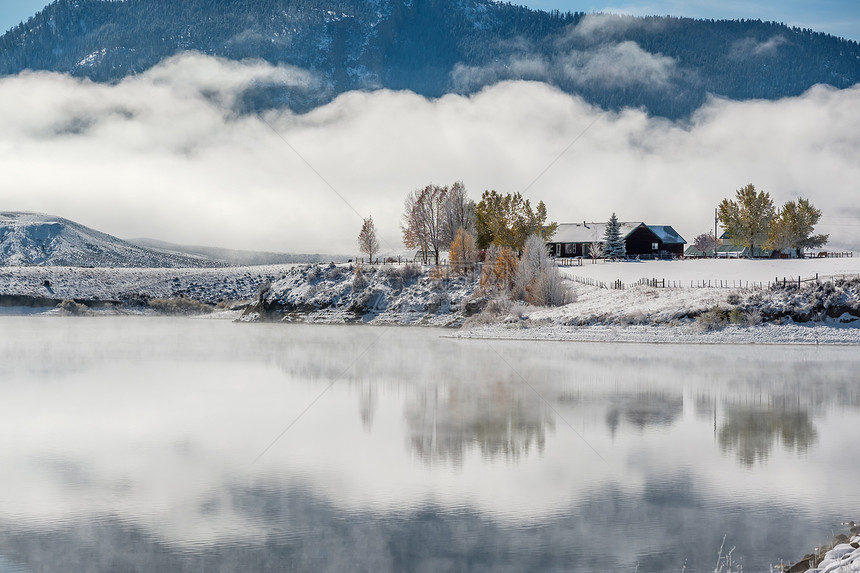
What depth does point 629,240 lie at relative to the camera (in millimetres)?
125938

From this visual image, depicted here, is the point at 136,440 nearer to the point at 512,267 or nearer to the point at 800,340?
the point at 800,340

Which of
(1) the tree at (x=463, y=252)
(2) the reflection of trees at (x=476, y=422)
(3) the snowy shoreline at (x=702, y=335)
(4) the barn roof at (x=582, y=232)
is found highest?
(4) the barn roof at (x=582, y=232)

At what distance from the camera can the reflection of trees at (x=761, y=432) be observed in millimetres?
22453

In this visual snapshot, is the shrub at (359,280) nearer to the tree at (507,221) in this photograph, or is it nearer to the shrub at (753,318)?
the tree at (507,221)

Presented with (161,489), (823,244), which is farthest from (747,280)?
(161,489)

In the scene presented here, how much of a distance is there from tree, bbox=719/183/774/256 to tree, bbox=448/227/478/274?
41.3 meters

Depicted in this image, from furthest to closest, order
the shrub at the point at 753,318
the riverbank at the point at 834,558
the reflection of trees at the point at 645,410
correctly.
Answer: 1. the shrub at the point at 753,318
2. the reflection of trees at the point at 645,410
3. the riverbank at the point at 834,558

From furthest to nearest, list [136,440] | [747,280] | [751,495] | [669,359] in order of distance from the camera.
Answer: [747,280], [669,359], [136,440], [751,495]

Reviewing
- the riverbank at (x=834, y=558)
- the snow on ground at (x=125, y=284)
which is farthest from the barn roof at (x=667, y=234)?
the riverbank at (x=834, y=558)

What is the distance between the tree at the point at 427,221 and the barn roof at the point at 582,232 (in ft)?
89.7

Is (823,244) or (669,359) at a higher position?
(823,244)

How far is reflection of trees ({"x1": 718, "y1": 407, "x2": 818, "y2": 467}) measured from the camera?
73.7ft

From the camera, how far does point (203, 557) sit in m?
14.2

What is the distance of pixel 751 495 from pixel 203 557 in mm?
11140
